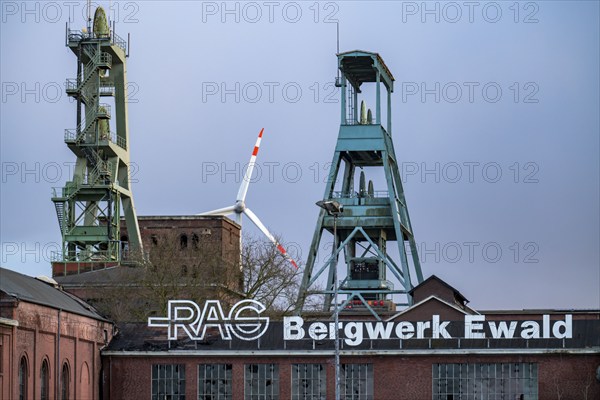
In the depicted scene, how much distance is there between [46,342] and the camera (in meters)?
62.5

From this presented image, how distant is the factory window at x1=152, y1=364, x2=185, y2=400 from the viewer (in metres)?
67.0

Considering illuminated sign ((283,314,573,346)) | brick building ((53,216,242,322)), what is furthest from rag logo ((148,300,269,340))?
brick building ((53,216,242,322))

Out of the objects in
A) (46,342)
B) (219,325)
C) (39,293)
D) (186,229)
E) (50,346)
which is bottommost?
(50,346)

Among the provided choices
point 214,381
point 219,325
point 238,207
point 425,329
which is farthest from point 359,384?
point 238,207

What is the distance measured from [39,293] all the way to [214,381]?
8945mm

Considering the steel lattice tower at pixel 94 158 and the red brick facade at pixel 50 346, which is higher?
the steel lattice tower at pixel 94 158

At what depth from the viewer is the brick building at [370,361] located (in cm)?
6431

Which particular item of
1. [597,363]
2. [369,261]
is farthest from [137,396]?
[369,261]

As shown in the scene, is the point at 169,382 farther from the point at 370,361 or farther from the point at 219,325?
the point at 370,361

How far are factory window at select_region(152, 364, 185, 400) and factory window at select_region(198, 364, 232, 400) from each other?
892mm

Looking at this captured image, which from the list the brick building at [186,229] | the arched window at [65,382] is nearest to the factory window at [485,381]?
the arched window at [65,382]

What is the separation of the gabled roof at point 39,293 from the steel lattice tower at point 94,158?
31.9m

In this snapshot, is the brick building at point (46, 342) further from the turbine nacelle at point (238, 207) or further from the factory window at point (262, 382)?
the turbine nacelle at point (238, 207)

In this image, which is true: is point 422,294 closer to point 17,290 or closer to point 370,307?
point 370,307
